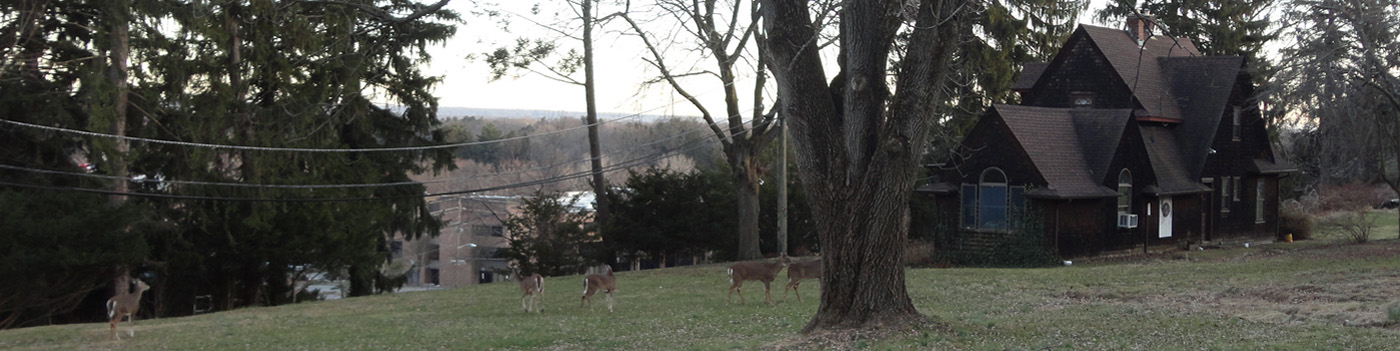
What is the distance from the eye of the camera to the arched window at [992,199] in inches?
1173

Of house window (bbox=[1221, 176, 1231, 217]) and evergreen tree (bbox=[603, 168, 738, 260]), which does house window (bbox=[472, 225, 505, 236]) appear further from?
house window (bbox=[1221, 176, 1231, 217])

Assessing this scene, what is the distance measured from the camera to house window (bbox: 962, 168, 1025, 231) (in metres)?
29.6

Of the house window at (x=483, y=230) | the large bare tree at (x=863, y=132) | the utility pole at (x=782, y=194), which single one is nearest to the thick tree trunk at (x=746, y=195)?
the utility pole at (x=782, y=194)

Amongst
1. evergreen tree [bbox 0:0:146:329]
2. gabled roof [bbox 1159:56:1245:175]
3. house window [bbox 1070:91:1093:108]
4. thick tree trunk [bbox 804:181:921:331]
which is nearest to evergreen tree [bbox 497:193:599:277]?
evergreen tree [bbox 0:0:146:329]

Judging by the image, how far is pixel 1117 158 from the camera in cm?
3005

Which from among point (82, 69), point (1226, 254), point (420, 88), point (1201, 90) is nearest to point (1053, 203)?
point (1226, 254)

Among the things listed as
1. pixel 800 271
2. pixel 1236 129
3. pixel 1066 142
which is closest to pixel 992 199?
pixel 1066 142

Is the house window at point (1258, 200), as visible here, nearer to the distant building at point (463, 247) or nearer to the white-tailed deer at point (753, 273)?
the white-tailed deer at point (753, 273)

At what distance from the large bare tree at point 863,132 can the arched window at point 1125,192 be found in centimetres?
1988

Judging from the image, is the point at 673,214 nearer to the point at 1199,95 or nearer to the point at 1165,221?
the point at 1165,221

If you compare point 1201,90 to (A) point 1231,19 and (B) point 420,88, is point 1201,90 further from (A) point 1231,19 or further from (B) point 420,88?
(B) point 420,88

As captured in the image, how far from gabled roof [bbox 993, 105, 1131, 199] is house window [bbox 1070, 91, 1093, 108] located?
1.55m

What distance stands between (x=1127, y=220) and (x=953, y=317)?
16636 millimetres

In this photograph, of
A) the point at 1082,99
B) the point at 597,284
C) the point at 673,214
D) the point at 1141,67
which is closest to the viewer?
the point at 597,284
